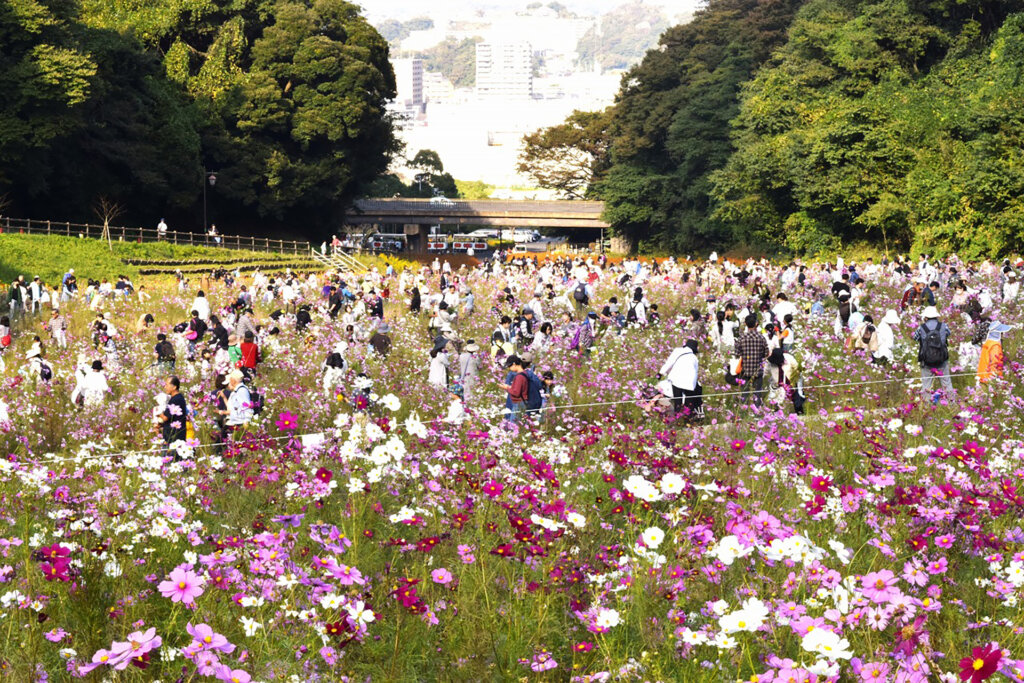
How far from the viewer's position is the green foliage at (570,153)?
7719 cm

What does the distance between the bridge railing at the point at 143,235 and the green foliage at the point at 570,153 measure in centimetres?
3124

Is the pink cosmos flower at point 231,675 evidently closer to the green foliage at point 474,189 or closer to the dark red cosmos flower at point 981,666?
the dark red cosmos flower at point 981,666

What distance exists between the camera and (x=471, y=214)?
71.6m

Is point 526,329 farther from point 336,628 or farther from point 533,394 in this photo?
point 336,628

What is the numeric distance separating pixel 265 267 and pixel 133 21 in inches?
661

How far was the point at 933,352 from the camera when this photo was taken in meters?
11.8

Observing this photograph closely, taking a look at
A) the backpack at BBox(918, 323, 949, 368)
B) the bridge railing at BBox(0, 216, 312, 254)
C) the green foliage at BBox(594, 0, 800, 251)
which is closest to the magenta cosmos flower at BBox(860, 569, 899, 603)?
the backpack at BBox(918, 323, 949, 368)

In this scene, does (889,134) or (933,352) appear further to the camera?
(889,134)

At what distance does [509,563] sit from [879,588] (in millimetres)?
1938

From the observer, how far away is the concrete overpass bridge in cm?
7088

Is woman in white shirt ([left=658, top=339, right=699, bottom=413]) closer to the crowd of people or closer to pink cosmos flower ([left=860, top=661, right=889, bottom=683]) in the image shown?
the crowd of people

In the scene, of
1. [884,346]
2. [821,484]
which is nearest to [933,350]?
[884,346]


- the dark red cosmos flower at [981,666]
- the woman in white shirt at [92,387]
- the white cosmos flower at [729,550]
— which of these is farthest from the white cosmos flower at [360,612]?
the woman in white shirt at [92,387]

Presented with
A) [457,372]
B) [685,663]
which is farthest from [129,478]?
[457,372]
